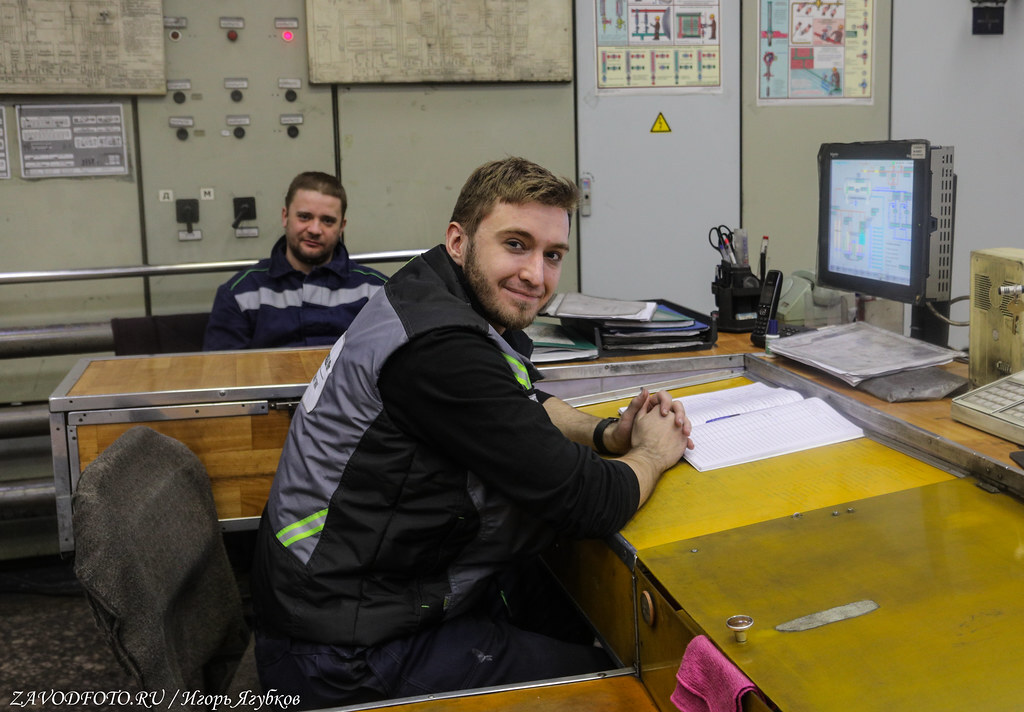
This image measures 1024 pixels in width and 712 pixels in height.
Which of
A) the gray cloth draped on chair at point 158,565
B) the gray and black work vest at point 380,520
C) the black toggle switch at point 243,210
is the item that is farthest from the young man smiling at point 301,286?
the gray and black work vest at point 380,520

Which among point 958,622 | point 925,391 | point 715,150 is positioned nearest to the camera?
point 958,622

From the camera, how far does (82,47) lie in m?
2.98

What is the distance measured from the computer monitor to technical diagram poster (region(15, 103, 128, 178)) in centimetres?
221

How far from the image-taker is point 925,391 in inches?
65.7

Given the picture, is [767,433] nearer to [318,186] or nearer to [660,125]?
[318,186]

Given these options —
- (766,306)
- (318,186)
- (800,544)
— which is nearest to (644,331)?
(766,306)

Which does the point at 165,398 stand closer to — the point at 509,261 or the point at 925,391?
the point at 509,261

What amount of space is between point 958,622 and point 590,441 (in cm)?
81

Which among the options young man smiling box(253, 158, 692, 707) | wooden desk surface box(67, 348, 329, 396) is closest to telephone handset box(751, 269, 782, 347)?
young man smiling box(253, 158, 692, 707)

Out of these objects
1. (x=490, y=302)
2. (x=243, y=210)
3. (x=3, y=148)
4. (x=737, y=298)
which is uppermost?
(x=3, y=148)

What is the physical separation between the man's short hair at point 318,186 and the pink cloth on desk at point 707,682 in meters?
2.24

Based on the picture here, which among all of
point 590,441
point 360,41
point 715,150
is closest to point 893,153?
point 590,441

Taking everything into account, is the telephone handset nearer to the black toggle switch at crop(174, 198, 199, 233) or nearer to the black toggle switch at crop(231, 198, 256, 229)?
the black toggle switch at crop(231, 198, 256, 229)

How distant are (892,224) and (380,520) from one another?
49.3 inches
